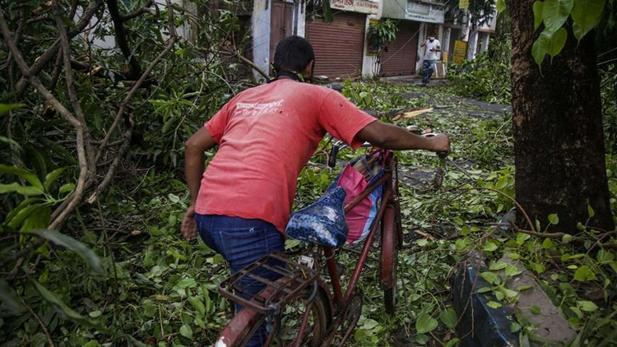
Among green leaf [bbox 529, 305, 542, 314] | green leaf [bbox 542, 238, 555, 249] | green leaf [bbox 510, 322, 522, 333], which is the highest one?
green leaf [bbox 542, 238, 555, 249]

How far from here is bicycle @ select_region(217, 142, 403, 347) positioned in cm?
164

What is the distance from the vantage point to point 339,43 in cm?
1600

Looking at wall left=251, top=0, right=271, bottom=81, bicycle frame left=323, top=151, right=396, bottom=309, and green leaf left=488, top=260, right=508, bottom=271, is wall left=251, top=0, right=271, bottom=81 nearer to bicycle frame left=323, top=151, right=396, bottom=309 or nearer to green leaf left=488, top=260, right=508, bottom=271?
bicycle frame left=323, top=151, right=396, bottom=309

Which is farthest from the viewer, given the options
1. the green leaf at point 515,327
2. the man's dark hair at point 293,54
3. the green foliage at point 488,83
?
the green foliage at point 488,83

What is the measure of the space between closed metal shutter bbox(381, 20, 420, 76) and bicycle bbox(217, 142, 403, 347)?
54.9ft

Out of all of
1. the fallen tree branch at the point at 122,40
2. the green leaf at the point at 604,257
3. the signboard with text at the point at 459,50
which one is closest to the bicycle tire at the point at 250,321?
the green leaf at the point at 604,257

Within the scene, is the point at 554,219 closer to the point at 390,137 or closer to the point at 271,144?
the point at 390,137

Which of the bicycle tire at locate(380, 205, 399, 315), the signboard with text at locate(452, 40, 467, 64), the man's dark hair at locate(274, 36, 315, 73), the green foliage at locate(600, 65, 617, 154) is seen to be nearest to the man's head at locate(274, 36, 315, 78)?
the man's dark hair at locate(274, 36, 315, 73)

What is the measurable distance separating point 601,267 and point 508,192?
3.55 feet

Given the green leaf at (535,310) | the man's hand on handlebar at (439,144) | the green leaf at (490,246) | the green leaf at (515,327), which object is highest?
the man's hand on handlebar at (439,144)

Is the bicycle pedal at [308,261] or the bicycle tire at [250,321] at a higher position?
the bicycle pedal at [308,261]

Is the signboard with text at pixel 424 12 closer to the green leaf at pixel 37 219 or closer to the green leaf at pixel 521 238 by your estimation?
the green leaf at pixel 521 238

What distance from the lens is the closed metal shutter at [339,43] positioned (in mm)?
14920

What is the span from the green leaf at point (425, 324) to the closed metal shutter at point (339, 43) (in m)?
12.9
